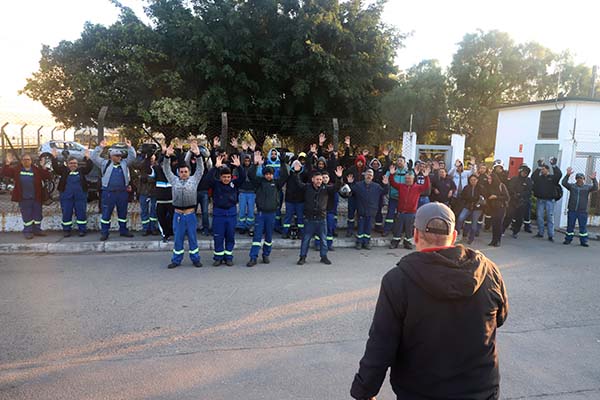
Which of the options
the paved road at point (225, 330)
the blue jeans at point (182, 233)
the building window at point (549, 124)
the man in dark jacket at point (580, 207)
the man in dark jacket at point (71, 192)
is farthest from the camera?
the building window at point (549, 124)

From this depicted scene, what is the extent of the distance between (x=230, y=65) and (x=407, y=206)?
33.4ft

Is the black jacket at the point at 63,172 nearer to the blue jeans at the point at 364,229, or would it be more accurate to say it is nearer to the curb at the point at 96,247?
the curb at the point at 96,247

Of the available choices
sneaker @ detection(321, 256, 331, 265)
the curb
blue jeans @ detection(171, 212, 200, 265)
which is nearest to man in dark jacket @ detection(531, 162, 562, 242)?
sneaker @ detection(321, 256, 331, 265)

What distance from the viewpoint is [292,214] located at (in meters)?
9.68

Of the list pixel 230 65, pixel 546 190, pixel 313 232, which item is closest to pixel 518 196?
pixel 546 190

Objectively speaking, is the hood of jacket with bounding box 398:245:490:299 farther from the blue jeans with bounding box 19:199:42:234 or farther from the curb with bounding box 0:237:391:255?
the blue jeans with bounding box 19:199:42:234

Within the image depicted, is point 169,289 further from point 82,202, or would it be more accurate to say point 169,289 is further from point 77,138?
point 77,138

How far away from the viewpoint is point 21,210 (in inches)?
355

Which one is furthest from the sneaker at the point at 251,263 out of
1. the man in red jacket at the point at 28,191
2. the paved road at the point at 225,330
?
the man in red jacket at the point at 28,191

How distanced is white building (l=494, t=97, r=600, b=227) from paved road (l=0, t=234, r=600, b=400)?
6.35 m

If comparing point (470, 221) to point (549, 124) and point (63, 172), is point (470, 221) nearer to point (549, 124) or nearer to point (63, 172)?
point (549, 124)

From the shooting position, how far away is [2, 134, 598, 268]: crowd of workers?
7.67 metres

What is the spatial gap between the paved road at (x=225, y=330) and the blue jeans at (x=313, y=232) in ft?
1.49

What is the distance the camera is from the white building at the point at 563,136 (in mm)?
12945
